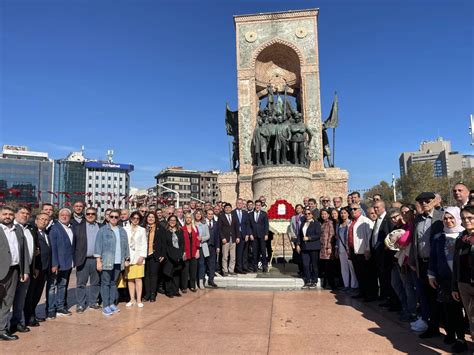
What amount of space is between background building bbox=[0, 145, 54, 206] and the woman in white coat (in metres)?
82.4

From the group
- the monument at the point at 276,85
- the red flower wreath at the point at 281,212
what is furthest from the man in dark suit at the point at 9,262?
the monument at the point at 276,85

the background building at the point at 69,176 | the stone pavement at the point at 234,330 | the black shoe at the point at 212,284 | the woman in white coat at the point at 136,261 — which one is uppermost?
the background building at the point at 69,176

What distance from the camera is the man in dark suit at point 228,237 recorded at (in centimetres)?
778

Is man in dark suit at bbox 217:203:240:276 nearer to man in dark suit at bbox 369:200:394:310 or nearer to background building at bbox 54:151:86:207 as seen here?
man in dark suit at bbox 369:200:394:310

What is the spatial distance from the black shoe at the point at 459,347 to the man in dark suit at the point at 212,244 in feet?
15.2

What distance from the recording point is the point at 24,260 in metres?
4.46

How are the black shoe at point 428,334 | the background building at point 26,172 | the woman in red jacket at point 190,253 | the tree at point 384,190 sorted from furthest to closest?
the background building at point 26,172, the tree at point 384,190, the woman in red jacket at point 190,253, the black shoe at point 428,334

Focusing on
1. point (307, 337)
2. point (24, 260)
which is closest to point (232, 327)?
point (307, 337)

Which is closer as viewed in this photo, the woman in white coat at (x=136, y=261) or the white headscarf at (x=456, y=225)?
the white headscarf at (x=456, y=225)

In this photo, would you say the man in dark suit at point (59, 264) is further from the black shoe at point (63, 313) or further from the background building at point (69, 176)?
the background building at point (69, 176)

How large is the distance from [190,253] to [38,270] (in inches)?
105

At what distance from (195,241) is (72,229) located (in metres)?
2.25

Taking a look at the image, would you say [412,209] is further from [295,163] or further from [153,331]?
[295,163]

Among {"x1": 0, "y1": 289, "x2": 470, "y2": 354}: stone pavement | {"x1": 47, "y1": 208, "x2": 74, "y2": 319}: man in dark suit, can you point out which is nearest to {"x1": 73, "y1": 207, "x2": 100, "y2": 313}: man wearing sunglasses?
{"x1": 47, "y1": 208, "x2": 74, "y2": 319}: man in dark suit
